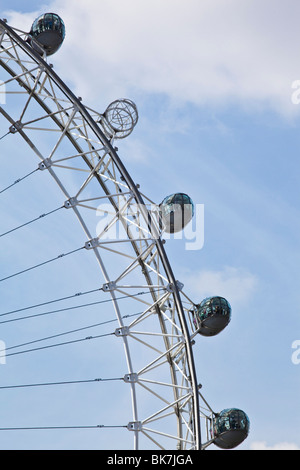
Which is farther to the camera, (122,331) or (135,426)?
(122,331)

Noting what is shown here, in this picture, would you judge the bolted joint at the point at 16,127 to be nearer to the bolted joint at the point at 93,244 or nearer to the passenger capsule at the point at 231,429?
the bolted joint at the point at 93,244

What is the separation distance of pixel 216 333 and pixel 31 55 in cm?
1092

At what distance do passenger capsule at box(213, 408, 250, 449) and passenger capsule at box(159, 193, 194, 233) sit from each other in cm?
629

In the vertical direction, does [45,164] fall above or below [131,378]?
above

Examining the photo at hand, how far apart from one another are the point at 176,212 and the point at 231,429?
283 inches

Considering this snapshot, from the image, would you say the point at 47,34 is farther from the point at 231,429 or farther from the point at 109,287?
the point at 231,429

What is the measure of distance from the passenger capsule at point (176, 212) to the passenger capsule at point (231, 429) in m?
6.29

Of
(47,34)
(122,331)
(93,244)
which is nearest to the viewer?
(122,331)

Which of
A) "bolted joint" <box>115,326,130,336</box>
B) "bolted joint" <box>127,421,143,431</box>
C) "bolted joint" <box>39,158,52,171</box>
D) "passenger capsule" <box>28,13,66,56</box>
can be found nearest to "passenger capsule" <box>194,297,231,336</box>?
"bolted joint" <box>115,326,130,336</box>

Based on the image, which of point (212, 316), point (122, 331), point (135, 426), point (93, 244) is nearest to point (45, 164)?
point (93, 244)

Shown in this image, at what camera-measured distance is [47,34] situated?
93.2 ft

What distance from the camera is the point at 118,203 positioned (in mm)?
29016
